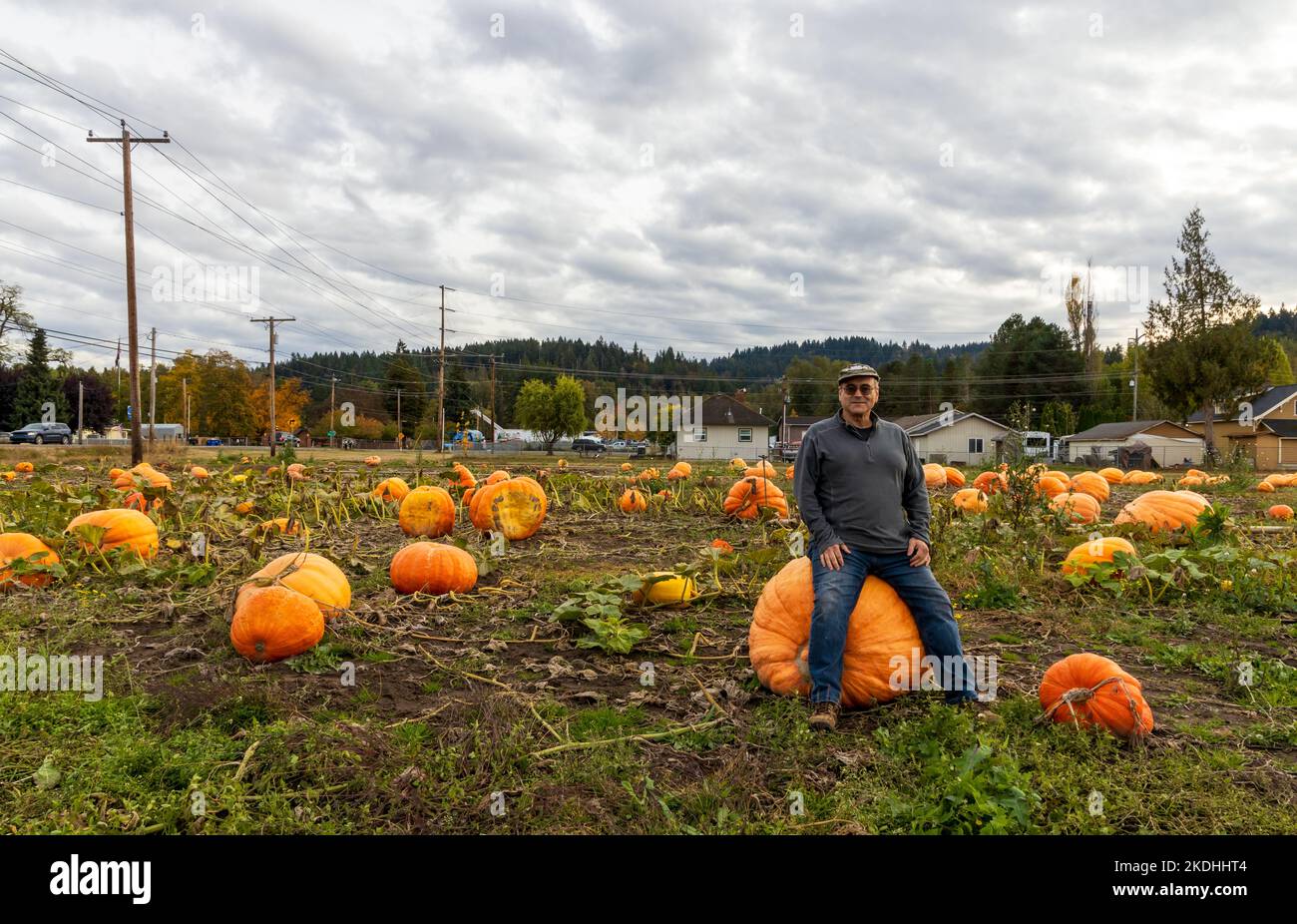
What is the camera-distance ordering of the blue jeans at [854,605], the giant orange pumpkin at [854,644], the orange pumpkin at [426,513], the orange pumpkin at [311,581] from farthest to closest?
the orange pumpkin at [426,513] → the orange pumpkin at [311,581] → the giant orange pumpkin at [854,644] → the blue jeans at [854,605]

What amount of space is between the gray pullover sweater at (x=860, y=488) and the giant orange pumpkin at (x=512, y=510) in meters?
5.46

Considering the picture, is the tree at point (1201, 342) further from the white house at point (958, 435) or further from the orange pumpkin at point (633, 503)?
the orange pumpkin at point (633, 503)

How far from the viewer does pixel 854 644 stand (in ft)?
12.8

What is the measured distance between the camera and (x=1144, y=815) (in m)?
2.79

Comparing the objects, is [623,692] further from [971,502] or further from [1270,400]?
[1270,400]

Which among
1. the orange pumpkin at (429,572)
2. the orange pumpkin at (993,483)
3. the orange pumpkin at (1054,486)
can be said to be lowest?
the orange pumpkin at (429,572)

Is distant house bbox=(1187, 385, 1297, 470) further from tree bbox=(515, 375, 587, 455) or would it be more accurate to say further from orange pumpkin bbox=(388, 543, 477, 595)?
tree bbox=(515, 375, 587, 455)

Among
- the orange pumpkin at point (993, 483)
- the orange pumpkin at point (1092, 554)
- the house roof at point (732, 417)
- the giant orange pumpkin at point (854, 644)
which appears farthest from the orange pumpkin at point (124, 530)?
the house roof at point (732, 417)

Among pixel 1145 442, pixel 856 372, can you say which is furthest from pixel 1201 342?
pixel 856 372

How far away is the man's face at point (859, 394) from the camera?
3.96m

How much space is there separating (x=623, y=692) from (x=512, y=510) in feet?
16.8

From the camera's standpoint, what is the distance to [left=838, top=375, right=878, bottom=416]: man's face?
3963 millimetres

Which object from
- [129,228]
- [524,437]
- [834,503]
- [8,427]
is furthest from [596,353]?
[834,503]
